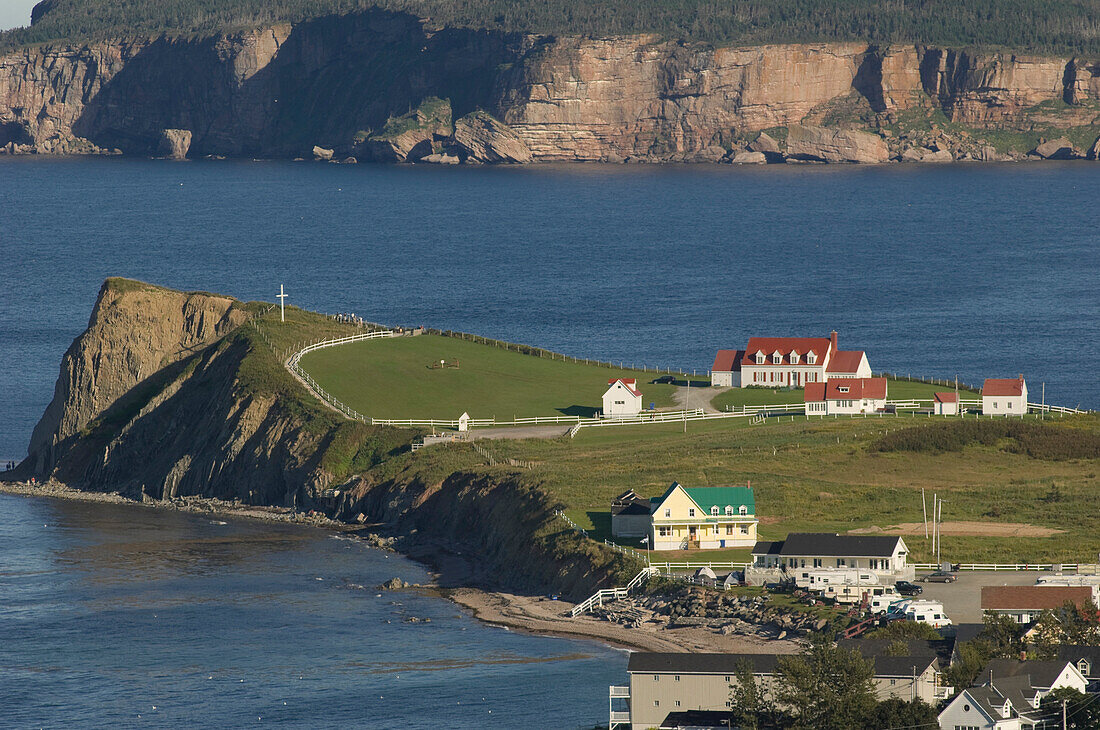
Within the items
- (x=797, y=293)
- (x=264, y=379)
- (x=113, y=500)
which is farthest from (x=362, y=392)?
(x=797, y=293)

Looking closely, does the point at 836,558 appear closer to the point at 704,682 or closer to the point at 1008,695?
the point at 704,682

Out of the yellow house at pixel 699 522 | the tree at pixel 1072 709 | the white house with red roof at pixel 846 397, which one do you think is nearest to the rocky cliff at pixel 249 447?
the yellow house at pixel 699 522

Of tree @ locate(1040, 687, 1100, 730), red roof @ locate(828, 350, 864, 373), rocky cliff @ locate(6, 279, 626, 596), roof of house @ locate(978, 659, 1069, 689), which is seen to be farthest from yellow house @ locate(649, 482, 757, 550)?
red roof @ locate(828, 350, 864, 373)

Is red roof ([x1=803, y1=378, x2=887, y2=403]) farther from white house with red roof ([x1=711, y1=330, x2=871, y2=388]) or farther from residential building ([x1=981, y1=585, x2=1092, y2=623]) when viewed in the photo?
residential building ([x1=981, y1=585, x2=1092, y2=623])

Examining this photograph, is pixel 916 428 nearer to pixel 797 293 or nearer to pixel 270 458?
pixel 270 458

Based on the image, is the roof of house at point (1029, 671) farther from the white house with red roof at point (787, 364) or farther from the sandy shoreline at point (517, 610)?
the white house with red roof at point (787, 364)
